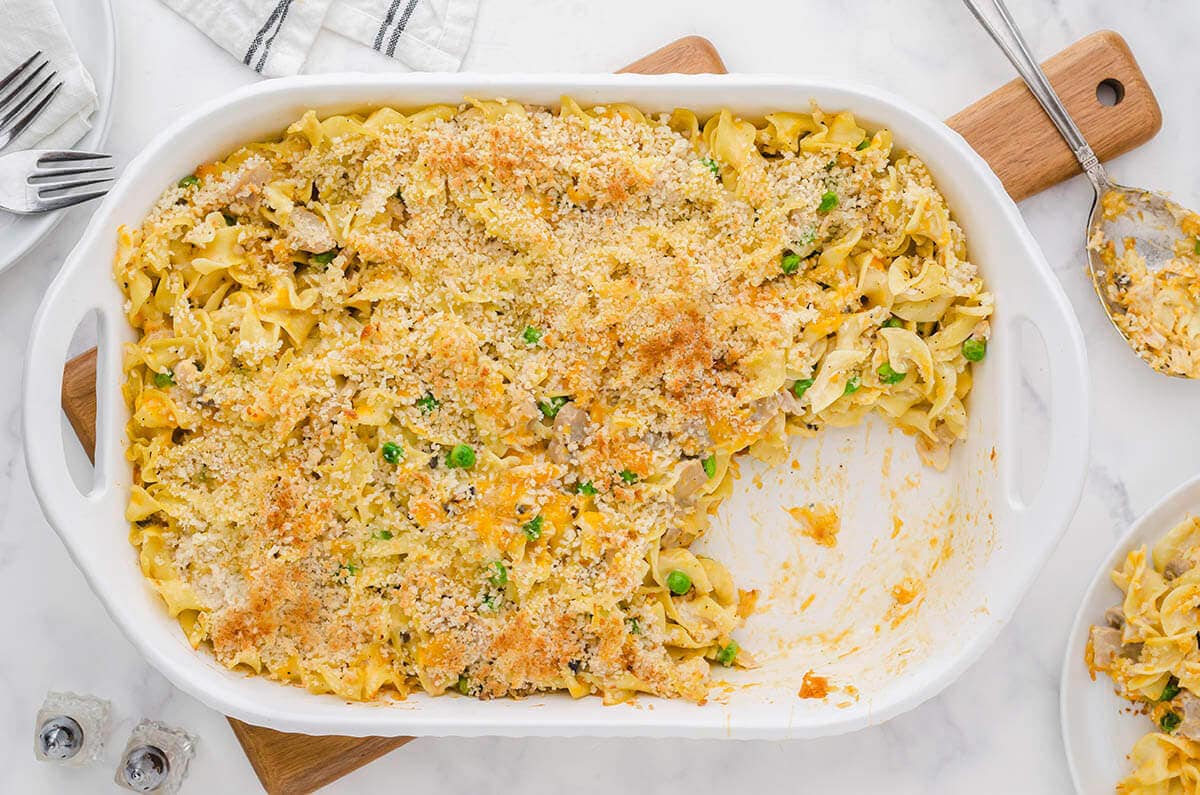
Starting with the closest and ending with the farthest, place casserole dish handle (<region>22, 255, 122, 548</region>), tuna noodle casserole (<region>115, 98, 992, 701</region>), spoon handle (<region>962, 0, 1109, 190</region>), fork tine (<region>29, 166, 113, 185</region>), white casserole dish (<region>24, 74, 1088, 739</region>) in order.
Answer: casserole dish handle (<region>22, 255, 122, 548</region>)
white casserole dish (<region>24, 74, 1088, 739</region>)
tuna noodle casserole (<region>115, 98, 992, 701</region>)
fork tine (<region>29, 166, 113, 185</region>)
spoon handle (<region>962, 0, 1109, 190</region>)

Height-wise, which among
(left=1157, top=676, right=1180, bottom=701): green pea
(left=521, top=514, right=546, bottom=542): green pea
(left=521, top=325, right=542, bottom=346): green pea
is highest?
(left=521, top=325, right=542, bottom=346): green pea

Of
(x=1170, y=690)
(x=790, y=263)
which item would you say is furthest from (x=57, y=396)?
(x=1170, y=690)

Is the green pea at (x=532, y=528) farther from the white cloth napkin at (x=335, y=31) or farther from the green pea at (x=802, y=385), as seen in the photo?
the white cloth napkin at (x=335, y=31)

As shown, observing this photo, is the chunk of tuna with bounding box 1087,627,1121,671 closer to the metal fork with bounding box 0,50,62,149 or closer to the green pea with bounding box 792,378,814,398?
the green pea with bounding box 792,378,814,398

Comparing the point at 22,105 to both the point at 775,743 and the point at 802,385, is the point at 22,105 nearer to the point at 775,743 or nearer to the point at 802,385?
the point at 802,385

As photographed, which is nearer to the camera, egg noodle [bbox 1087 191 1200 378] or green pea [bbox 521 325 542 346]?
green pea [bbox 521 325 542 346]

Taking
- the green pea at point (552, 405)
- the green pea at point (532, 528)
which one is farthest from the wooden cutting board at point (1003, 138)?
the green pea at point (552, 405)

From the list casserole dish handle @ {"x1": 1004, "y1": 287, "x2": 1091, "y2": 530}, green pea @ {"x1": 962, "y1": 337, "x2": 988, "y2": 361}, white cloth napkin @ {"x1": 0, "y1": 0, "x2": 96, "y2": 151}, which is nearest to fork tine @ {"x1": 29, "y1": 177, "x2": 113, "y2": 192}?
white cloth napkin @ {"x1": 0, "y1": 0, "x2": 96, "y2": 151}
